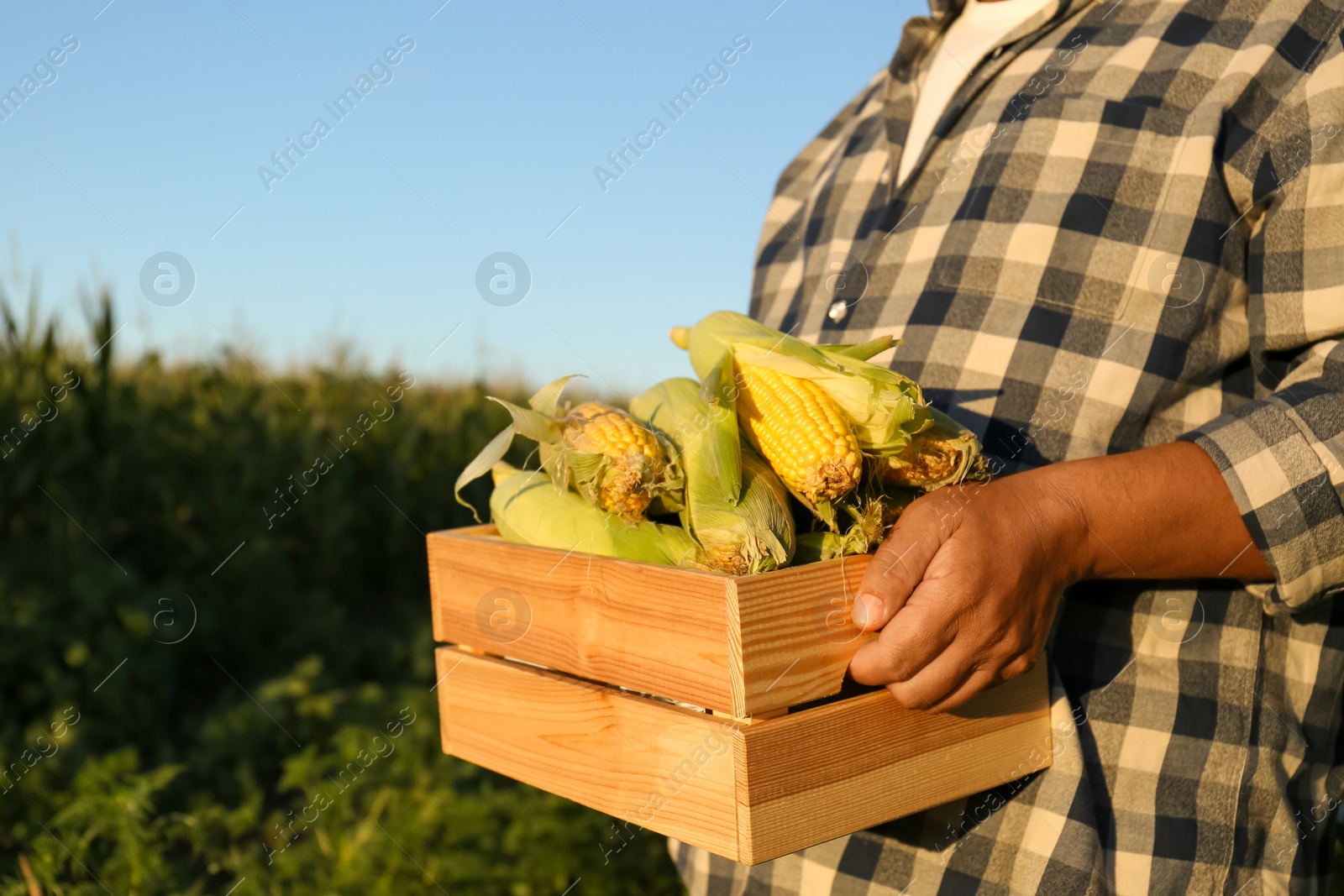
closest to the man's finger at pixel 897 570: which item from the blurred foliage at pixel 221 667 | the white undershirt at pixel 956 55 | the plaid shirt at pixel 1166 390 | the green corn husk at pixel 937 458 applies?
the green corn husk at pixel 937 458

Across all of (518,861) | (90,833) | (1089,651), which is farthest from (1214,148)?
(90,833)

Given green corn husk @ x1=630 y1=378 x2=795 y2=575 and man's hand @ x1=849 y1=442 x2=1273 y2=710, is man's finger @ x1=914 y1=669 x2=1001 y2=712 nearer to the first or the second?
man's hand @ x1=849 y1=442 x2=1273 y2=710

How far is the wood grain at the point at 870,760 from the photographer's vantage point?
111 cm

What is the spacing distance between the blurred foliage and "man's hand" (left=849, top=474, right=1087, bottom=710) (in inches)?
80.4

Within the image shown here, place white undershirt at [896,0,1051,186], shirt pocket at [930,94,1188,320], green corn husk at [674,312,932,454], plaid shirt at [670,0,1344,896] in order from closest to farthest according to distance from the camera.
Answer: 1. green corn husk at [674,312,932,454]
2. plaid shirt at [670,0,1344,896]
3. shirt pocket at [930,94,1188,320]
4. white undershirt at [896,0,1051,186]

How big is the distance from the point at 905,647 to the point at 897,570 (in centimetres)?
9

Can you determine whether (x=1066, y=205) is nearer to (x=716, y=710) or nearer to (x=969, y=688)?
(x=969, y=688)

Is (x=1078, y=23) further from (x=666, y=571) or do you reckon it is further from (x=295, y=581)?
(x=295, y=581)

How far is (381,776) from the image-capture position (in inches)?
125

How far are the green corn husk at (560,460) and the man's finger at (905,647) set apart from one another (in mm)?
312

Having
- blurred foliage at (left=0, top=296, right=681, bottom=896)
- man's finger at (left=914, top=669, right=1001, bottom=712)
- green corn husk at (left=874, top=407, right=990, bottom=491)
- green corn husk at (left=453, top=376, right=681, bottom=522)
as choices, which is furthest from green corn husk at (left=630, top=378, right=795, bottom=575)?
blurred foliage at (left=0, top=296, right=681, bottom=896)

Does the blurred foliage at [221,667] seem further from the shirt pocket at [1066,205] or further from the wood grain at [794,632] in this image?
the shirt pocket at [1066,205]

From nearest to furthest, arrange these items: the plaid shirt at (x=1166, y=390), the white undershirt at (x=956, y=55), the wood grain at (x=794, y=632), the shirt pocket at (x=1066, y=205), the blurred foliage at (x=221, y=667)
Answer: the wood grain at (x=794, y=632) < the plaid shirt at (x=1166, y=390) < the shirt pocket at (x=1066, y=205) < the white undershirt at (x=956, y=55) < the blurred foliage at (x=221, y=667)

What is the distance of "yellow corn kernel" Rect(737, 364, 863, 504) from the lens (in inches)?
44.9
